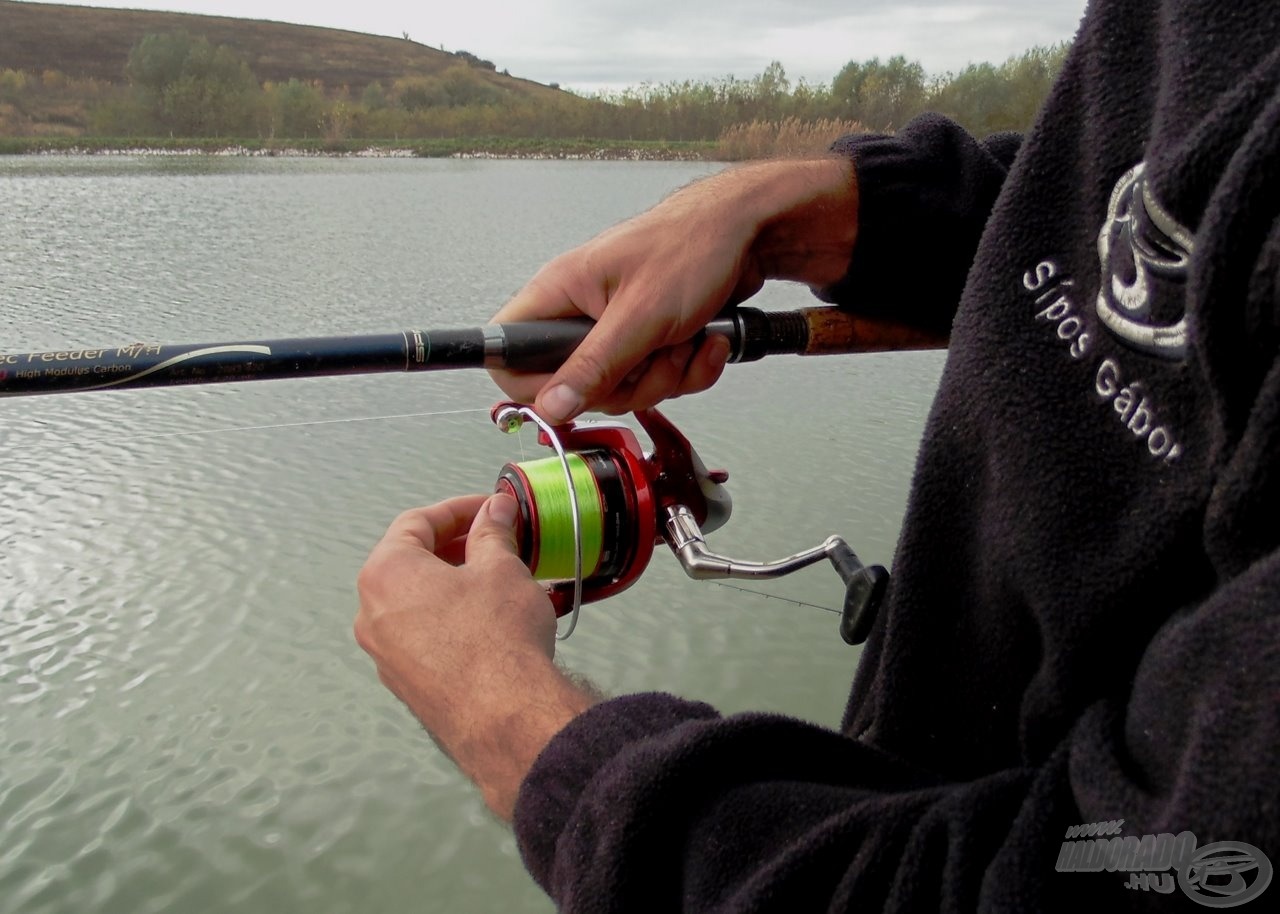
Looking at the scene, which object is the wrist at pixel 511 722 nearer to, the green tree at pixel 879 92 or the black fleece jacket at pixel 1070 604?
the black fleece jacket at pixel 1070 604

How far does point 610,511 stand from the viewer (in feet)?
3.96

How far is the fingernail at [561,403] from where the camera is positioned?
1168mm

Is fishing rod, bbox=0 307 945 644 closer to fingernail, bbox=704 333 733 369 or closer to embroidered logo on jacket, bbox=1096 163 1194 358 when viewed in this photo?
fingernail, bbox=704 333 733 369

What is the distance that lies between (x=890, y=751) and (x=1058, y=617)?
9.1 inches

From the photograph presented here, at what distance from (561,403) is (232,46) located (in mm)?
60895

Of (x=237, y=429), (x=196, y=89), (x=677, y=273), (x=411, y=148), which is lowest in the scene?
(x=237, y=429)

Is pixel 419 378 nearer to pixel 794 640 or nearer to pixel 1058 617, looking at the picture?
pixel 794 640

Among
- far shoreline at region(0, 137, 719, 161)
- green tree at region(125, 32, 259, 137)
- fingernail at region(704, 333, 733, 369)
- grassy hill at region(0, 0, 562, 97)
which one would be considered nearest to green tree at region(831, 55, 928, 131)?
far shoreline at region(0, 137, 719, 161)

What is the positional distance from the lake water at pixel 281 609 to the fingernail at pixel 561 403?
39.4 inches

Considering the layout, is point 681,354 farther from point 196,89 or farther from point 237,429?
point 196,89

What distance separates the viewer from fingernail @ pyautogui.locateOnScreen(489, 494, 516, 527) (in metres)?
1.06

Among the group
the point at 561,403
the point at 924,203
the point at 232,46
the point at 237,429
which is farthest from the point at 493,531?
the point at 232,46

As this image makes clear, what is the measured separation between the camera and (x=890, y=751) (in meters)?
0.78

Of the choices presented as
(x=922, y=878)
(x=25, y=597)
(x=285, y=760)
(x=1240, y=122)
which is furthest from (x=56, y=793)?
(x=1240, y=122)
